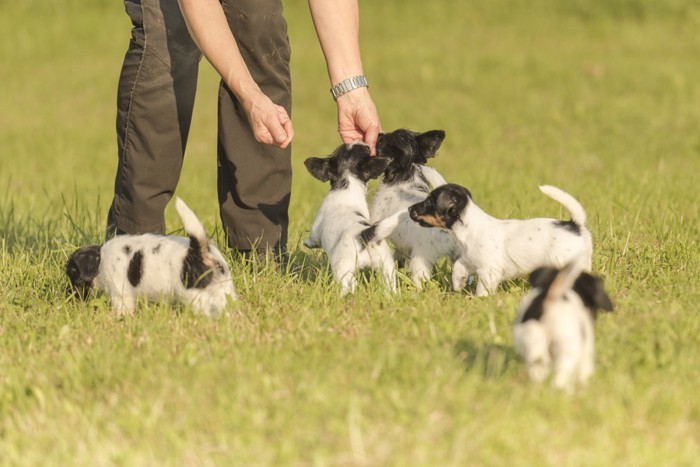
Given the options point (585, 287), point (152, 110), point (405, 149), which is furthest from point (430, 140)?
point (585, 287)

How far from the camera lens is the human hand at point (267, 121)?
17.4ft

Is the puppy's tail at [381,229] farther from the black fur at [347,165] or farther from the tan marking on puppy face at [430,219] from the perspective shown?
the black fur at [347,165]

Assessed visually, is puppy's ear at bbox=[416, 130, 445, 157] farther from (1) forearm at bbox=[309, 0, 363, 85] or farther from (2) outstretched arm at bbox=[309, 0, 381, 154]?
(1) forearm at bbox=[309, 0, 363, 85]

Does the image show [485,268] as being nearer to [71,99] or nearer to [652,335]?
[652,335]

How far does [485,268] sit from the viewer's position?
5496 mm

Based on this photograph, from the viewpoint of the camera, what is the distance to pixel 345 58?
20.0 feet

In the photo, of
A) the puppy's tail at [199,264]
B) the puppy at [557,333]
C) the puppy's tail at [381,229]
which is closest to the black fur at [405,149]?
the puppy's tail at [381,229]

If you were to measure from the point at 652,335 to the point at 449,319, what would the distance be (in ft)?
3.00

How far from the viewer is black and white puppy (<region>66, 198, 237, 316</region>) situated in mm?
5289

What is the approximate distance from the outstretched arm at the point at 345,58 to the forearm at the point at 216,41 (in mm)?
760

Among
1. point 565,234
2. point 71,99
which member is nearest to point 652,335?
point 565,234

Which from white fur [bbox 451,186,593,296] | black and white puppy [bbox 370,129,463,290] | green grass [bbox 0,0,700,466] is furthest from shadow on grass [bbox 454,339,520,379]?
black and white puppy [bbox 370,129,463,290]

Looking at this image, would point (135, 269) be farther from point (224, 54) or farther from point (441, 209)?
point (441, 209)

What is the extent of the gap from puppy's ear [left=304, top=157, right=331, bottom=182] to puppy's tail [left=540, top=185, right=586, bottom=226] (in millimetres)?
1326
